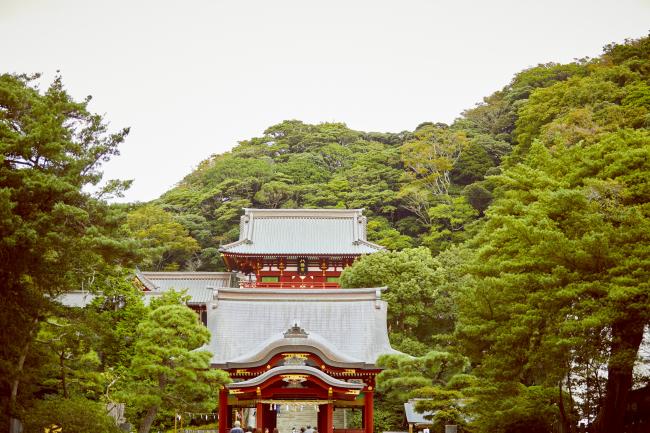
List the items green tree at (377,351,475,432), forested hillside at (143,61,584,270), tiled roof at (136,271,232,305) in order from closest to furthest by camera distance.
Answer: green tree at (377,351,475,432) → tiled roof at (136,271,232,305) → forested hillside at (143,61,584,270)

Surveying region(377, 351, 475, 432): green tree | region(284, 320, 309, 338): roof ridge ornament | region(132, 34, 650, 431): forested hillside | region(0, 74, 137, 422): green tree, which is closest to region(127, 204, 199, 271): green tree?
region(132, 34, 650, 431): forested hillside

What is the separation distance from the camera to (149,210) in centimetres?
4597

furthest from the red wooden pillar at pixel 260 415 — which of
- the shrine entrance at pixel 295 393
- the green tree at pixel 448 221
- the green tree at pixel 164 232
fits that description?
the green tree at pixel 164 232

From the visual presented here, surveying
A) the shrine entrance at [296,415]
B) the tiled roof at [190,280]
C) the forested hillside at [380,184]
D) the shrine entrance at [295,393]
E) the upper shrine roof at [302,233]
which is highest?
the forested hillside at [380,184]

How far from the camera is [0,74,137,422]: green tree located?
13422 mm

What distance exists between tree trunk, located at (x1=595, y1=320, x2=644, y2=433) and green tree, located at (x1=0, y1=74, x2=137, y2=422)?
9193mm

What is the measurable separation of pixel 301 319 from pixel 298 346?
4.52m

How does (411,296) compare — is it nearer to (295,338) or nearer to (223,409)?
(295,338)

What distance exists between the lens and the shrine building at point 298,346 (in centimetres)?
1909

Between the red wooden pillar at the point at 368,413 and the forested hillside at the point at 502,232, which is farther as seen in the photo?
the red wooden pillar at the point at 368,413

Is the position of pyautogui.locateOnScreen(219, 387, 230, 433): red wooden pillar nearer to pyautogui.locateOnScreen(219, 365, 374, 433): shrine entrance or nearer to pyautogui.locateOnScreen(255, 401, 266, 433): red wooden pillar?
pyautogui.locateOnScreen(219, 365, 374, 433): shrine entrance

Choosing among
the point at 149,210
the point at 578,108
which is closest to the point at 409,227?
the point at 578,108

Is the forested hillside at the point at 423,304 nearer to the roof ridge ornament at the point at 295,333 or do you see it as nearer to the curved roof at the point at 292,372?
the curved roof at the point at 292,372

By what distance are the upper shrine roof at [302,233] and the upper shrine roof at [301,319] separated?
11.8m
